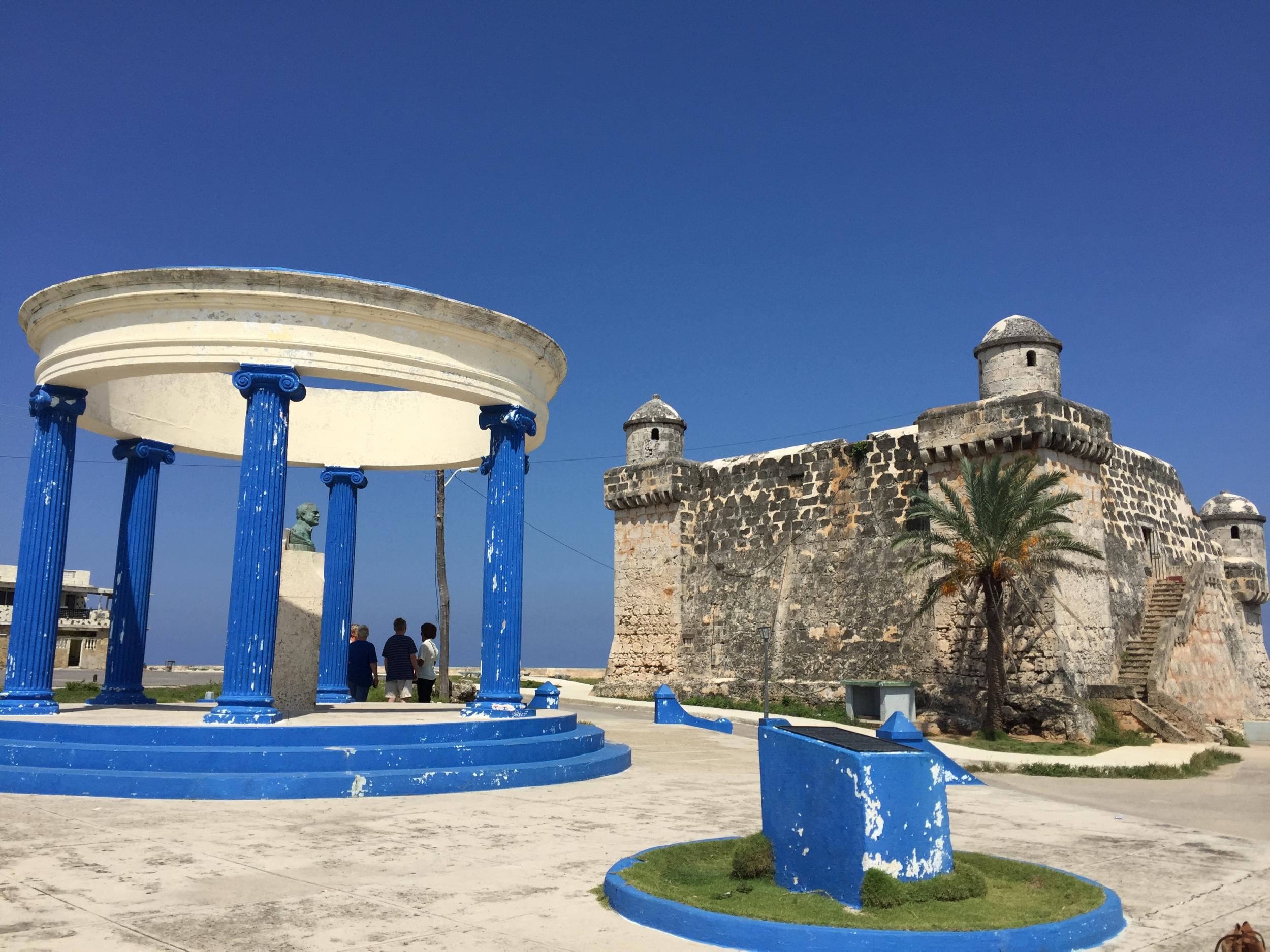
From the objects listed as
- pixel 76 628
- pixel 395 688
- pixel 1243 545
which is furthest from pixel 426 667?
pixel 76 628

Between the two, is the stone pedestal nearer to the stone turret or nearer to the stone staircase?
the stone staircase

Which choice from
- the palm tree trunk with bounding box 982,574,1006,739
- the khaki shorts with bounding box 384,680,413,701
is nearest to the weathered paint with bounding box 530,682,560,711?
the khaki shorts with bounding box 384,680,413,701

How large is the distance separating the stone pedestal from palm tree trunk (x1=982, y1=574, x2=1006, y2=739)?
12.2 metres

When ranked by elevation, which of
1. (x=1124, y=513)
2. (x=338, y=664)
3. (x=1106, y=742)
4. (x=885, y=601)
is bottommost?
(x=1106, y=742)

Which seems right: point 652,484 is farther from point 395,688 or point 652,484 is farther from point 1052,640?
point 395,688

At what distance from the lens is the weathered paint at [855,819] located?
467 centimetres

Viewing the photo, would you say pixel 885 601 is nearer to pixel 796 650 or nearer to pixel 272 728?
pixel 796 650

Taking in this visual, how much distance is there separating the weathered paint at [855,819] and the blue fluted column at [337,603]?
1110cm

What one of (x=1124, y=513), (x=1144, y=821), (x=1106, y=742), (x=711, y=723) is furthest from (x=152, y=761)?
(x=1124, y=513)

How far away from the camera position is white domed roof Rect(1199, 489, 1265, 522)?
87.3 ft

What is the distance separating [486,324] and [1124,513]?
58.5ft

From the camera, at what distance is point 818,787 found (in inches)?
194

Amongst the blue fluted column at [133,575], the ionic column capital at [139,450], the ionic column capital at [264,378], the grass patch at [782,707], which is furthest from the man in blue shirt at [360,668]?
the grass patch at [782,707]

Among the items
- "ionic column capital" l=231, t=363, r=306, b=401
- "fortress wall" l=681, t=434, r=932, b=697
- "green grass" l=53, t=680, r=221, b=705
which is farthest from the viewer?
"fortress wall" l=681, t=434, r=932, b=697
